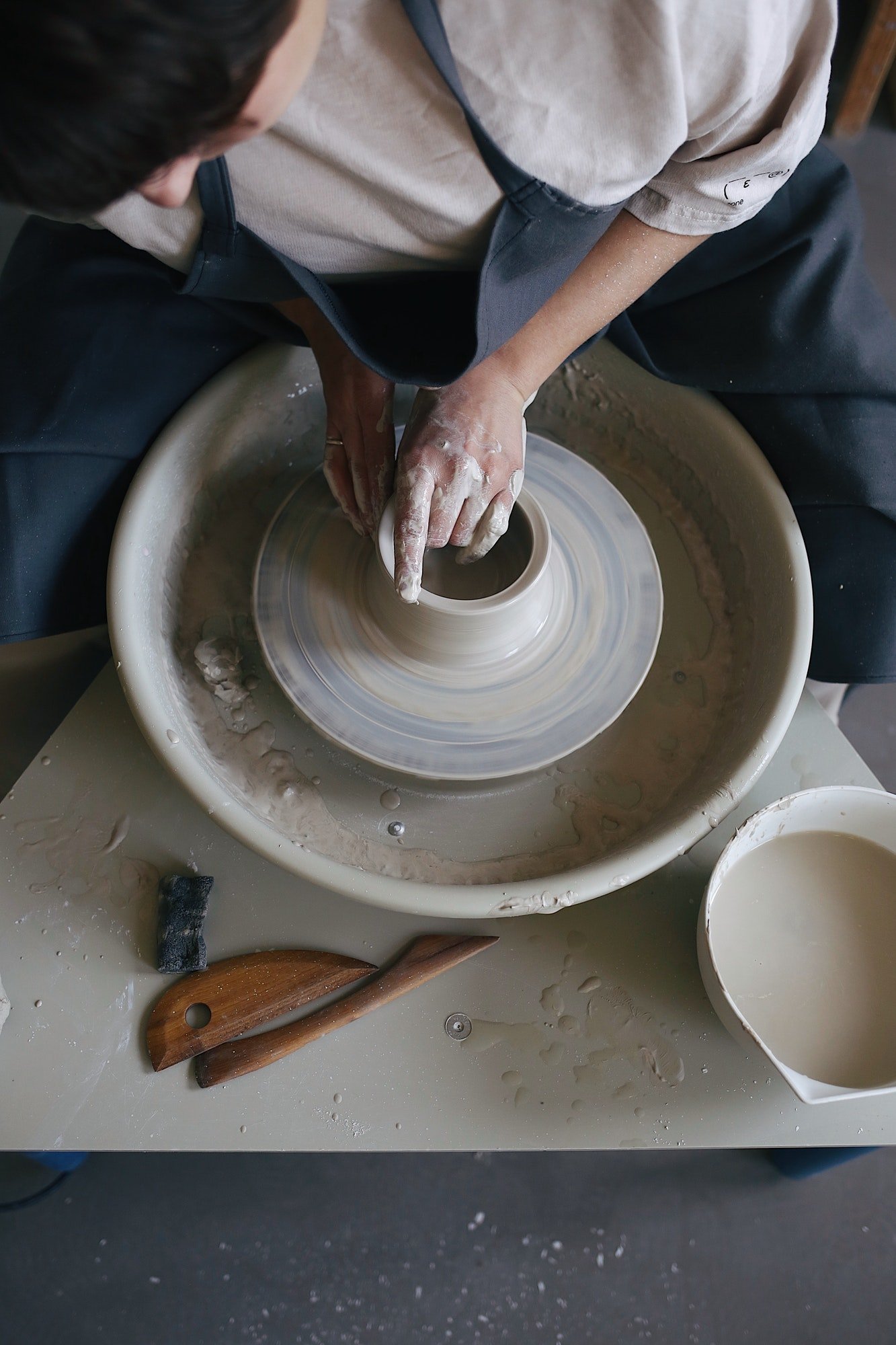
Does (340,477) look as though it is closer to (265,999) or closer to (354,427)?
(354,427)

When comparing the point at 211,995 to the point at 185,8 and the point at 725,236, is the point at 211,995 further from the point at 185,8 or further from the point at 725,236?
the point at 725,236

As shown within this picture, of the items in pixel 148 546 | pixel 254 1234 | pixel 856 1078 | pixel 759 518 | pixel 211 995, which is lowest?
pixel 254 1234

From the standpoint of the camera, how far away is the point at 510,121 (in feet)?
3.09

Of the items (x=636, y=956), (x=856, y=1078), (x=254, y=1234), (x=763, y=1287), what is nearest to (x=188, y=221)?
(x=636, y=956)

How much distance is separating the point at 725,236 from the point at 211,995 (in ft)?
4.16

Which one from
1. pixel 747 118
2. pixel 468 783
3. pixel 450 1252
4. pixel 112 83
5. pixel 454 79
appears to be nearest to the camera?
pixel 112 83

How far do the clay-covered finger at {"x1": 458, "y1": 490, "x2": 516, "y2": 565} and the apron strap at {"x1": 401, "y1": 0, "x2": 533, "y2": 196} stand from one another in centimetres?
36

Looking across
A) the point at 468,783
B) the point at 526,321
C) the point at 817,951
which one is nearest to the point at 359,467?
the point at 526,321

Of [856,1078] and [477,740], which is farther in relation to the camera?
[477,740]

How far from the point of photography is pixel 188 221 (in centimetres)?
109

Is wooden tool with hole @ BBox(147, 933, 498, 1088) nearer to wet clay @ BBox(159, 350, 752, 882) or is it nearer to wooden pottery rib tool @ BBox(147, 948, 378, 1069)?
wooden pottery rib tool @ BBox(147, 948, 378, 1069)

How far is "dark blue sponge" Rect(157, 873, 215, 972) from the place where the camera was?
1.15 m

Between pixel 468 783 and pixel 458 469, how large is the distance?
416 millimetres

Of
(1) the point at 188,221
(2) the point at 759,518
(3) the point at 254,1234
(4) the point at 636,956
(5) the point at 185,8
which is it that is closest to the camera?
(5) the point at 185,8
